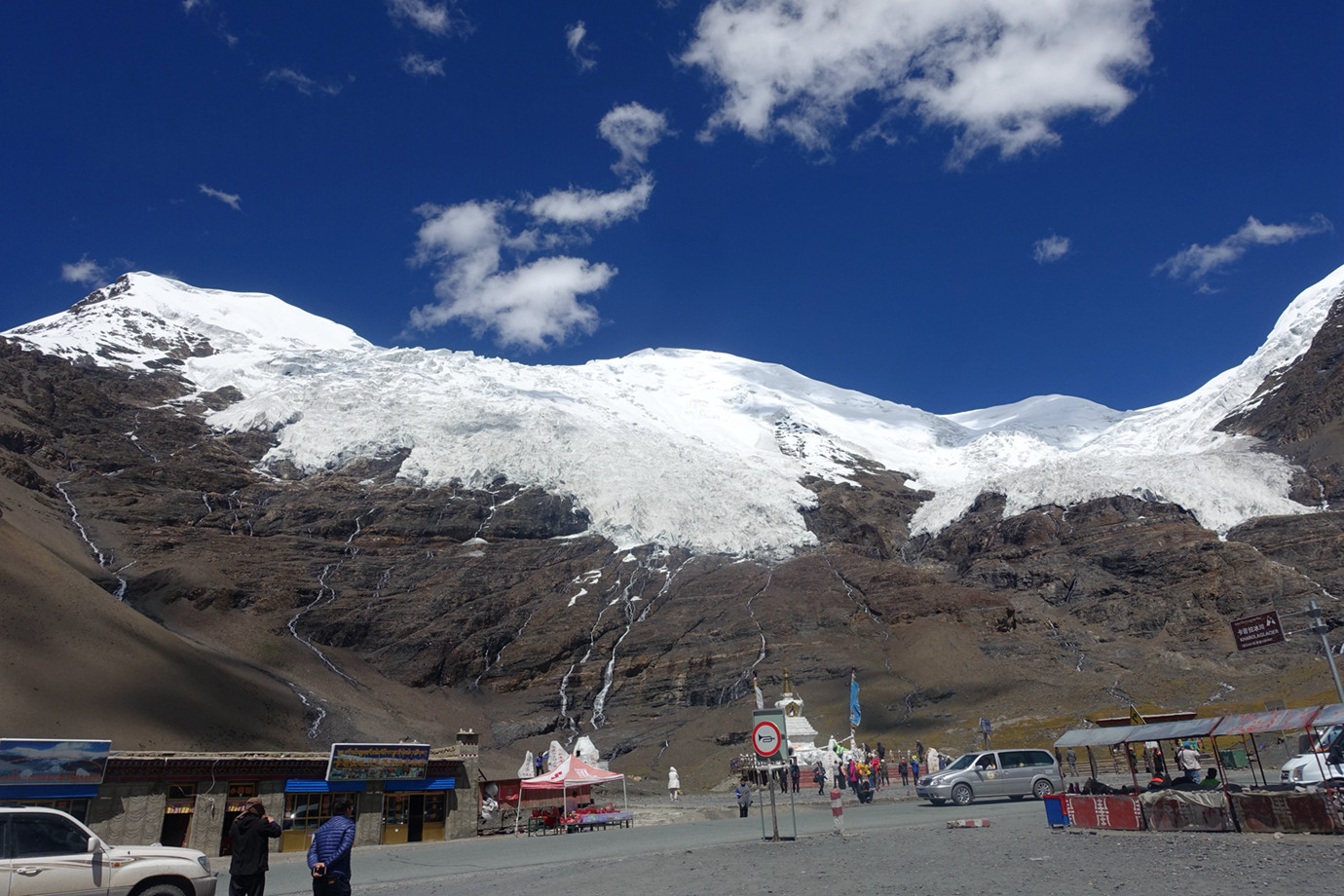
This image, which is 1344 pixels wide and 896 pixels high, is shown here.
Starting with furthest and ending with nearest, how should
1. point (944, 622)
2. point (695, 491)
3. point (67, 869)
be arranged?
point (695, 491) < point (944, 622) < point (67, 869)

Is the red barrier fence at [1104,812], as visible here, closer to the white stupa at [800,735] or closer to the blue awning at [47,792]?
the blue awning at [47,792]

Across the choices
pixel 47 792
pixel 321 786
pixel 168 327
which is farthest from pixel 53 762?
pixel 168 327

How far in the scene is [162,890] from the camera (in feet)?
37.9

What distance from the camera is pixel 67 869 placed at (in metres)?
11.0

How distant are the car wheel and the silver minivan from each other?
2483 cm

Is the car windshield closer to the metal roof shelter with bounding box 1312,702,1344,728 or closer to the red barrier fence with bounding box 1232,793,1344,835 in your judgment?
the red barrier fence with bounding box 1232,793,1344,835

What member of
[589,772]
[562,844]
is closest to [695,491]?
[589,772]

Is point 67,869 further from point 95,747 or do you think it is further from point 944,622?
point 944,622

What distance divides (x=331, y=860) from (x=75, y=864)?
361 cm

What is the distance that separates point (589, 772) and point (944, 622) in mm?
59669

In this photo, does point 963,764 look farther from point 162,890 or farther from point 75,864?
point 75,864

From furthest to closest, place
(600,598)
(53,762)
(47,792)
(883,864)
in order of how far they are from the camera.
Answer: (600,598), (47,792), (53,762), (883,864)

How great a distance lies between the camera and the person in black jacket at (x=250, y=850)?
11.6 m

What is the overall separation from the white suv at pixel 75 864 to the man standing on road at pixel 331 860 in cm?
268
